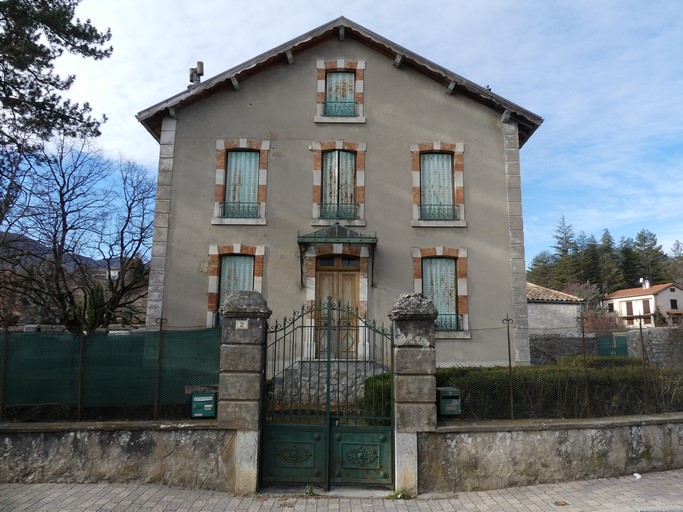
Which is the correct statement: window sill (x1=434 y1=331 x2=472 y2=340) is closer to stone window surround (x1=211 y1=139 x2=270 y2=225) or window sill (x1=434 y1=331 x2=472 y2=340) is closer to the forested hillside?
stone window surround (x1=211 y1=139 x2=270 y2=225)

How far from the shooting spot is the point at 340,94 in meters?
14.2

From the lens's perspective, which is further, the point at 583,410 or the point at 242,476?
the point at 583,410

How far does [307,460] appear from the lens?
705 cm

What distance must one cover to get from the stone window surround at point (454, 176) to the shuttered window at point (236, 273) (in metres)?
4.41

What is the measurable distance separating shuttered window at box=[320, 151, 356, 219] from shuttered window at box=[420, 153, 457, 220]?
1.88 metres

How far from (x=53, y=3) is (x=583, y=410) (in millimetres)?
14824

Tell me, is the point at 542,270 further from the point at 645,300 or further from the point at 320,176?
the point at 320,176

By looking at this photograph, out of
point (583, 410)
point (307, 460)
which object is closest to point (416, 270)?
point (583, 410)

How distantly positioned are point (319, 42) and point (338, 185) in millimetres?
4179

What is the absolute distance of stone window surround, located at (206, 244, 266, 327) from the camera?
13.0 metres

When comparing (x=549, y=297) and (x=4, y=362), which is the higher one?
(x=549, y=297)

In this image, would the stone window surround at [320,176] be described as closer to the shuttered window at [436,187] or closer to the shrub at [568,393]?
the shuttered window at [436,187]

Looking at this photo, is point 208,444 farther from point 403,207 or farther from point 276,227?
point 403,207

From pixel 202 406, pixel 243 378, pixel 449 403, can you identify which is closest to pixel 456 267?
pixel 449 403
